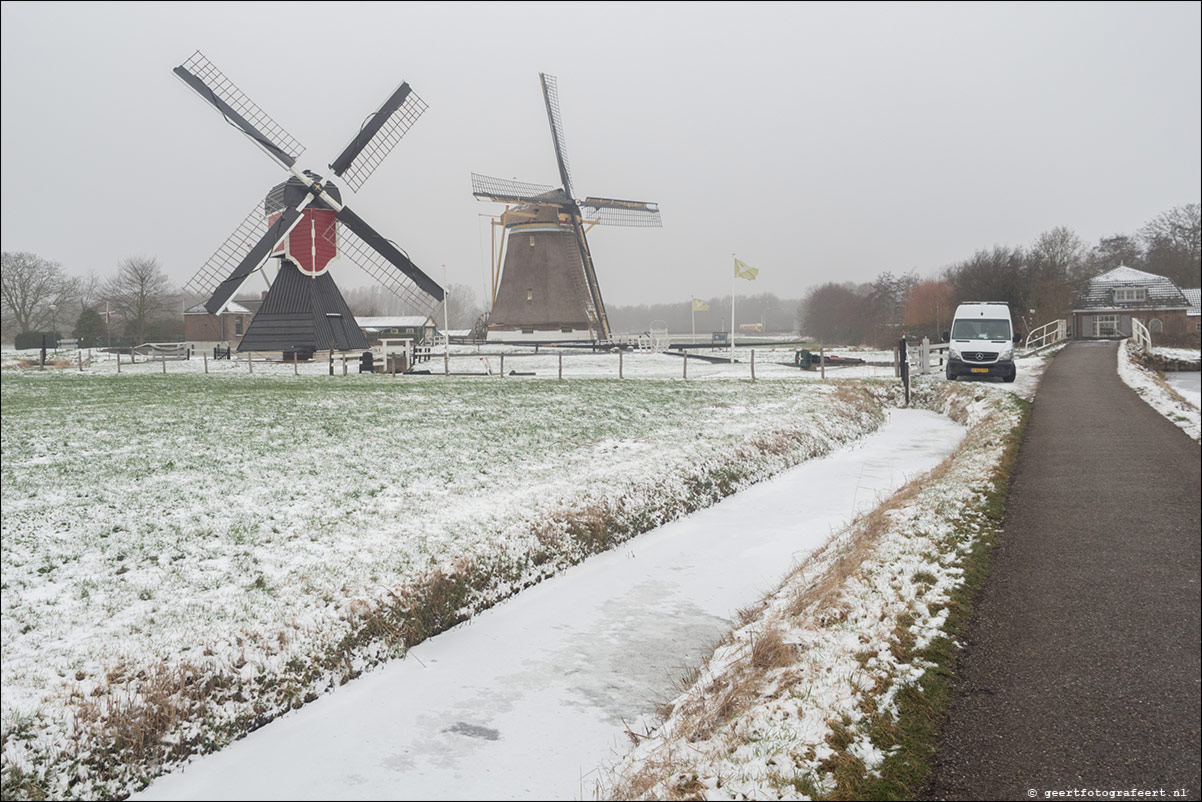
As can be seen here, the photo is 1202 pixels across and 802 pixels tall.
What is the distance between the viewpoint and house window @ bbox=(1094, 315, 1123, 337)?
60.3 metres

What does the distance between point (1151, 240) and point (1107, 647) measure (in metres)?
97.6

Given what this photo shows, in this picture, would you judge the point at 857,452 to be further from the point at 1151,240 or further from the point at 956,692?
the point at 1151,240

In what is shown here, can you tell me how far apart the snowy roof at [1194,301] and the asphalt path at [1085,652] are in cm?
7113

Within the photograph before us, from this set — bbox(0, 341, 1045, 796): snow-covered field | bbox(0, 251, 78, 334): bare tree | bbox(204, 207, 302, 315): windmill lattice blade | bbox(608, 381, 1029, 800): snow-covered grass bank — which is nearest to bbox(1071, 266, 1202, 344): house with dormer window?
bbox(0, 341, 1045, 796): snow-covered field

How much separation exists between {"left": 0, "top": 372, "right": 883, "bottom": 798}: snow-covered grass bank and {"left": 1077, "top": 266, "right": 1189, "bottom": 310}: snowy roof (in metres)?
58.2

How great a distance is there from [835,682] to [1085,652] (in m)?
1.84

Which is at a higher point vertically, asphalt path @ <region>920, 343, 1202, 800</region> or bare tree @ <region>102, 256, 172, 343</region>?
bare tree @ <region>102, 256, 172, 343</region>

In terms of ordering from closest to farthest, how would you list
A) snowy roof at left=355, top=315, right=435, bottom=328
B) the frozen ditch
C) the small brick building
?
the frozen ditch < the small brick building < snowy roof at left=355, top=315, right=435, bottom=328

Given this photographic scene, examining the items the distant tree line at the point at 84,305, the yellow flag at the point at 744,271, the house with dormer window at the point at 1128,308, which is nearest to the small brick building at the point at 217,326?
the distant tree line at the point at 84,305

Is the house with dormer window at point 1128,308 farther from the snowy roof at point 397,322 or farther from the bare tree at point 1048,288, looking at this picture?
the snowy roof at point 397,322

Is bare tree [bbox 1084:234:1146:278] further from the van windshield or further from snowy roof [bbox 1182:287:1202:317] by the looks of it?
the van windshield

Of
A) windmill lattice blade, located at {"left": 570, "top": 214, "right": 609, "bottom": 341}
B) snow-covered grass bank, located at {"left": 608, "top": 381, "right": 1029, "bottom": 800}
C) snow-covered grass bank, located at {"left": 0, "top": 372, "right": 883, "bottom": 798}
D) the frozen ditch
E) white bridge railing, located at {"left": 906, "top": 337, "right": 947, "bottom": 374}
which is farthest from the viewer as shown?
windmill lattice blade, located at {"left": 570, "top": 214, "right": 609, "bottom": 341}

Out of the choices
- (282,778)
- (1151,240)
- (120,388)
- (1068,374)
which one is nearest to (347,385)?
(120,388)

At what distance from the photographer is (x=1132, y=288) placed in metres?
61.2
